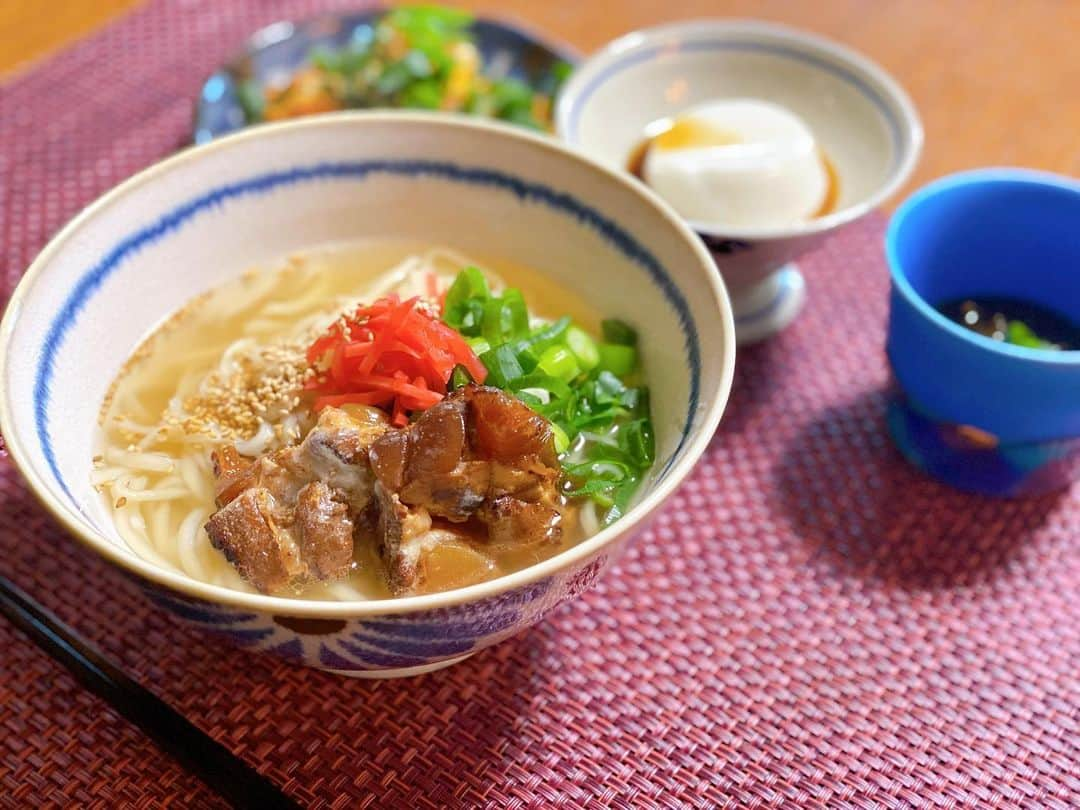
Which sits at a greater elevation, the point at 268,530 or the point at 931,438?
the point at 268,530

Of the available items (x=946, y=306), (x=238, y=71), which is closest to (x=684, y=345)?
(x=946, y=306)

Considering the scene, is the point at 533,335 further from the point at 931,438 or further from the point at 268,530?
the point at 931,438

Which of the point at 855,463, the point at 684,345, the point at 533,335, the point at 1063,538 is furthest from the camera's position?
the point at 855,463

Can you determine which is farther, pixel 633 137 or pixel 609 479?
pixel 633 137

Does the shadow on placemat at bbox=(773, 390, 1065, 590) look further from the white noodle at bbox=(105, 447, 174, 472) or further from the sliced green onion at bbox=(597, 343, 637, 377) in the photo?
the white noodle at bbox=(105, 447, 174, 472)

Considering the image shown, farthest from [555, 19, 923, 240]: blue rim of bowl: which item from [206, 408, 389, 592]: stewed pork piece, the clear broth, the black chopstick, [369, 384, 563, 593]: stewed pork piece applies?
the black chopstick
